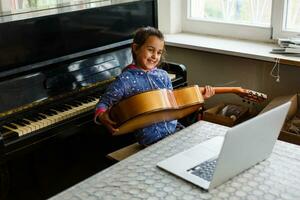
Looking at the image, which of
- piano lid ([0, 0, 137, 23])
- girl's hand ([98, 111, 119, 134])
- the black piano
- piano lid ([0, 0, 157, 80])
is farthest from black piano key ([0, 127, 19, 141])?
piano lid ([0, 0, 137, 23])

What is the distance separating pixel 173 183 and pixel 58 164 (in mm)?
1066

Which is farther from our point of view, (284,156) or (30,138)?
(30,138)

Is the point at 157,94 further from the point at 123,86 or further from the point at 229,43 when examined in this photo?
the point at 229,43

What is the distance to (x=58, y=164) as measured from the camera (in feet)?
7.10

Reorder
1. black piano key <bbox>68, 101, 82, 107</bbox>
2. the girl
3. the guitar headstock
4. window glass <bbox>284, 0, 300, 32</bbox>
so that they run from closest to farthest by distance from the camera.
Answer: the guitar headstock → the girl → black piano key <bbox>68, 101, 82, 107</bbox> → window glass <bbox>284, 0, 300, 32</bbox>

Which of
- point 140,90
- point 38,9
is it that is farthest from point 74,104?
point 38,9

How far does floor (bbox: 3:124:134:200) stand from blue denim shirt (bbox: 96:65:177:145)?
0.23 m

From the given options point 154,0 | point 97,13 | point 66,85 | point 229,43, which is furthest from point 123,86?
point 229,43

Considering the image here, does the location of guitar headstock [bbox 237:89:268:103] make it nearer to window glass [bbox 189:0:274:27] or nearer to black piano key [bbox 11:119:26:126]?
black piano key [bbox 11:119:26:126]

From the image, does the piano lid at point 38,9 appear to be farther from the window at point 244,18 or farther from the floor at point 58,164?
the window at point 244,18

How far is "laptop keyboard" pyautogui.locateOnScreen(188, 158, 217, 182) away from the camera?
1.28m

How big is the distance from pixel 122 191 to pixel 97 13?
1.37 m

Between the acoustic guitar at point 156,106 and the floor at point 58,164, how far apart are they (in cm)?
32

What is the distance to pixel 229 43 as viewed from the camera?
2838 millimetres
